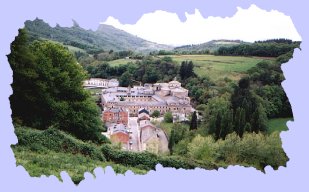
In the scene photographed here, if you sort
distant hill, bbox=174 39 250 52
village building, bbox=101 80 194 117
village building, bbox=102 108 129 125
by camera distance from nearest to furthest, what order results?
village building, bbox=102 108 129 125
village building, bbox=101 80 194 117
distant hill, bbox=174 39 250 52

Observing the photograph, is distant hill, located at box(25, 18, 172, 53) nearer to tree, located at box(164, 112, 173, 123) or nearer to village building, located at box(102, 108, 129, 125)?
village building, located at box(102, 108, 129, 125)

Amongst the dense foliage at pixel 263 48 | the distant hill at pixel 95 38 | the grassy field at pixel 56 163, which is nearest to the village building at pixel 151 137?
the grassy field at pixel 56 163

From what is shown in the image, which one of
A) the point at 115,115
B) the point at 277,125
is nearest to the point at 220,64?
the point at 277,125

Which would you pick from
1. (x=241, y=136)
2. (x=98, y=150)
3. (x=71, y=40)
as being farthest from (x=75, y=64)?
(x=241, y=136)

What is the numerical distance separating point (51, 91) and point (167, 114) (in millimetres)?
2211

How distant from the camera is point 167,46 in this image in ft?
33.1

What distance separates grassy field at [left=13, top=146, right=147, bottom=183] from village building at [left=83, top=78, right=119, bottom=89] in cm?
144

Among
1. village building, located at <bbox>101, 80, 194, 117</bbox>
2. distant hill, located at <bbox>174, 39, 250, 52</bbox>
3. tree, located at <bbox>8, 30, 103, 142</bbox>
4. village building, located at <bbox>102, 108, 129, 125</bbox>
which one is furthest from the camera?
distant hill, located at <bbox>174, 39, 250, 52</bbox>

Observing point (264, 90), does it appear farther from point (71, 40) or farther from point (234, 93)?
point (71, 40)

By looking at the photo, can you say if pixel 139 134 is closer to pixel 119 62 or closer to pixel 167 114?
pixel 167 114

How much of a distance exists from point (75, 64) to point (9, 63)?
4.48 feet

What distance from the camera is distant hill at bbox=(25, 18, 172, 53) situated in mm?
9484

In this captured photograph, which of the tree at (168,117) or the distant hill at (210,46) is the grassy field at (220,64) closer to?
the distant hill at (210,46)

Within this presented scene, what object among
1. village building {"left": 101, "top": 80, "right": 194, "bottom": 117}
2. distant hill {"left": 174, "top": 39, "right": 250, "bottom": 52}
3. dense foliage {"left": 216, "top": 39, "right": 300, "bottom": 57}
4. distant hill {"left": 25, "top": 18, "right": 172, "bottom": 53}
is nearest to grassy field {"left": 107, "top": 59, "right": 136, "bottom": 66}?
distant hill {"left": 25, "top": 18, "right": 172, "bottom": 53}
